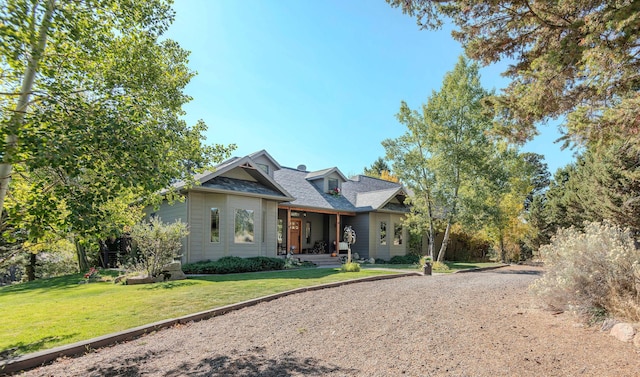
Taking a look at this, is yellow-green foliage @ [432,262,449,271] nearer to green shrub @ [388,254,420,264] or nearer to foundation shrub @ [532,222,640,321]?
green shrub @ [388,254,420,264]

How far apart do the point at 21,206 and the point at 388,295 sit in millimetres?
7055

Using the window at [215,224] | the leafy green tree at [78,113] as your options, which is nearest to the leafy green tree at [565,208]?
the window at [215,224]

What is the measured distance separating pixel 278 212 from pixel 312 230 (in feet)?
10.0

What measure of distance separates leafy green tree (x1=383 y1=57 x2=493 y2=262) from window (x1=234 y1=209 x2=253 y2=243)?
858 cm

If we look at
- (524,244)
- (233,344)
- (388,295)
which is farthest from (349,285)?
(524,244)

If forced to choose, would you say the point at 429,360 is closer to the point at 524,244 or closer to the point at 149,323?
the point at 149,323

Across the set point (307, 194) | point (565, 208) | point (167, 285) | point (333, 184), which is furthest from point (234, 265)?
point (565, 208)

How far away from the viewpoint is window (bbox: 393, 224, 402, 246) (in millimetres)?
21984

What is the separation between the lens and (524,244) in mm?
23828

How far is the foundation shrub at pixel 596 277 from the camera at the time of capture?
546cm

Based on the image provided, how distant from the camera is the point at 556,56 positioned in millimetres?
5559

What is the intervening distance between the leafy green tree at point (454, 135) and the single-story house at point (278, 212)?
4.52 metres

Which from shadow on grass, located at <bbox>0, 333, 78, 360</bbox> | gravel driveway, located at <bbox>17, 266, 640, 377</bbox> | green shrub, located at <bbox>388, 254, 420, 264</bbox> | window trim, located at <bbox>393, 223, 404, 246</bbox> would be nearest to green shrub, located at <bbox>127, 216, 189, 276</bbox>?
gravel driveway, located at <bbox>17, 266, 640, 377</bbox>

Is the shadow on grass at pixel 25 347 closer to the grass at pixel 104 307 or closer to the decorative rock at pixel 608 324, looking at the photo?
the grass at pixel 104 307
